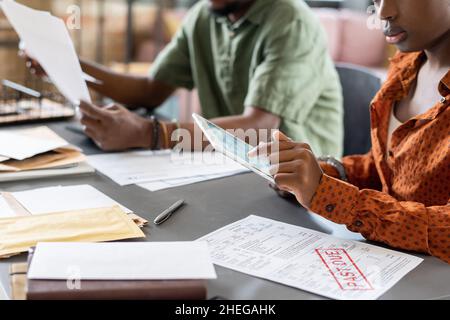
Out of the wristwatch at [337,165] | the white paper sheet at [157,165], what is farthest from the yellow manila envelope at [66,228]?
the wristwatch at [337,165]

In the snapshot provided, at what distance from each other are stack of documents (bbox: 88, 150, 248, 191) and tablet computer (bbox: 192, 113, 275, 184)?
232mm

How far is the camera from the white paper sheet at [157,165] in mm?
1212

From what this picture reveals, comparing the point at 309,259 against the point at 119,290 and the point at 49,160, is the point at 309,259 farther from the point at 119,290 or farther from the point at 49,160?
the point at 49,160

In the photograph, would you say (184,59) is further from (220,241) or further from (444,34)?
(220,241)

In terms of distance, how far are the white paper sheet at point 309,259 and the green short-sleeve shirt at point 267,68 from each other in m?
0.67

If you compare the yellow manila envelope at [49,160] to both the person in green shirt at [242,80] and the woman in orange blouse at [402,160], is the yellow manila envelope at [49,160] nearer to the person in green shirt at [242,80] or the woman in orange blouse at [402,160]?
the person in green shirt at [242,80]

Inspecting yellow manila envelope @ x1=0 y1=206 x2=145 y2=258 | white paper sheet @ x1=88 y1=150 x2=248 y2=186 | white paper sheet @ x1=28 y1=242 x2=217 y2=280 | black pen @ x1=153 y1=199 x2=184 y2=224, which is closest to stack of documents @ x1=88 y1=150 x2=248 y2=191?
white paper sheet @ x1=88 y1=150 x2=248 y2=186

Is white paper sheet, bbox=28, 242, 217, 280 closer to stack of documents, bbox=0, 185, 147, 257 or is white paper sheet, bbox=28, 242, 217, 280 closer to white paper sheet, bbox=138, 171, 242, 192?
stack of documents, bbox=0, 185, 147, 257

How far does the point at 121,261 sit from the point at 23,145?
0.63 metres

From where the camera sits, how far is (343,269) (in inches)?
31.8

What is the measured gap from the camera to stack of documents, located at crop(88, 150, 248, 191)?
3.89 feet

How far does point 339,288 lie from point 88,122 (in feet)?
2.74
